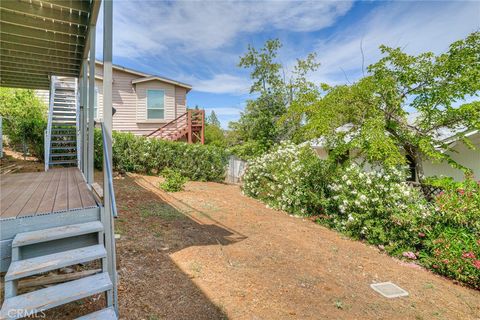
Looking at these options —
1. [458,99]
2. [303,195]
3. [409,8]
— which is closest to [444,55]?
[458,99]

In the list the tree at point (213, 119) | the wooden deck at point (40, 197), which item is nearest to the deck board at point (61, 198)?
the wooden deck at point (40, 197)

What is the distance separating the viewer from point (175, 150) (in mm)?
11883

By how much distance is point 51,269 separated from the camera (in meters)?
2.34

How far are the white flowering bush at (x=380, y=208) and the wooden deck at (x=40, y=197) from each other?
19.0 feet

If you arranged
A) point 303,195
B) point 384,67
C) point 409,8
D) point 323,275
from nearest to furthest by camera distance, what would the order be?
point 323,275
point 384,67
point 303,195
point 409,8

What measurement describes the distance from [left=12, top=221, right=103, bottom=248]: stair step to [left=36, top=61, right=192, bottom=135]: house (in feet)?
44.6

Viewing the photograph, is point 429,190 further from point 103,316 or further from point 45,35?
point 45,35

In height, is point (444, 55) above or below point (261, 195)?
above

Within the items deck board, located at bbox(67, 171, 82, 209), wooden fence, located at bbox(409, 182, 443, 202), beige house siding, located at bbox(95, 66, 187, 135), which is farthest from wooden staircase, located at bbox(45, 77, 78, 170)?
wooden fence, located at bbox(409, 182, 443, 202)

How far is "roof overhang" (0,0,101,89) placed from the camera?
14.1 ft

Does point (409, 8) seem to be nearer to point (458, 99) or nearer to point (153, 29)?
point (458, 99)

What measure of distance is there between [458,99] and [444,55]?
113 centimetres

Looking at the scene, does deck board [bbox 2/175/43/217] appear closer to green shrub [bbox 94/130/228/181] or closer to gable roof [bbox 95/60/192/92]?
green shrub [bbox 94/130/228/181]

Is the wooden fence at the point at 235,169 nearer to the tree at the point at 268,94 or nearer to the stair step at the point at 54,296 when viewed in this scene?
the tree at the point at 268,94
